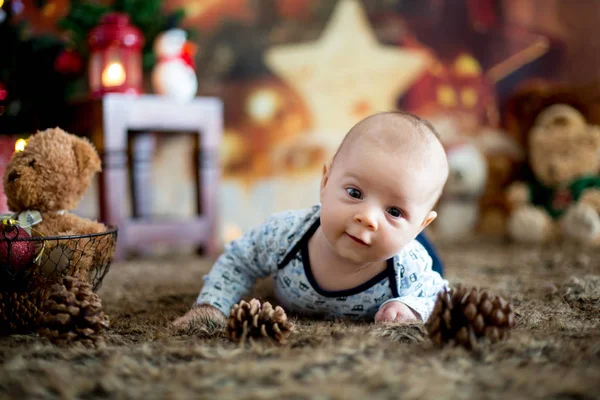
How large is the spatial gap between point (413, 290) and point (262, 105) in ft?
4.36

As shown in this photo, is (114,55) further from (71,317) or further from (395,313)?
(395,313)

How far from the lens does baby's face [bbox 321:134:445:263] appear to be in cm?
83

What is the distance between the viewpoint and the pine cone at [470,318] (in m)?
0.75

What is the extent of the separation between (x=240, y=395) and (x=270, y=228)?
0.52m

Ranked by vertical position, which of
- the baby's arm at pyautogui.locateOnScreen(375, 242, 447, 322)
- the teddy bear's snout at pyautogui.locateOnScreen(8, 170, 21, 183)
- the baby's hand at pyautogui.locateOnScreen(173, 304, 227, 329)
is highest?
the teddy bear's snout at pyautogui.locateOnScreen(8, 170, 21, 183)

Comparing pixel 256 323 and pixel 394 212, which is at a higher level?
pixel 394 212

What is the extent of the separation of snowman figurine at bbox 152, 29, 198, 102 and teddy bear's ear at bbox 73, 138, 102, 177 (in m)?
0.76

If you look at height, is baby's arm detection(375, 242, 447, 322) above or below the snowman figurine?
below

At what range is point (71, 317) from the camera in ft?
2.54

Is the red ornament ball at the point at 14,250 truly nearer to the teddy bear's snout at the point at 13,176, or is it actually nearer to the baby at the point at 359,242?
the teddy bear's snout at the point at 13,176

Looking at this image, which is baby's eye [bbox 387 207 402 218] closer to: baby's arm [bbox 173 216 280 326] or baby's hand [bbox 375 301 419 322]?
baby's hand [bbox 375 301 419 322]

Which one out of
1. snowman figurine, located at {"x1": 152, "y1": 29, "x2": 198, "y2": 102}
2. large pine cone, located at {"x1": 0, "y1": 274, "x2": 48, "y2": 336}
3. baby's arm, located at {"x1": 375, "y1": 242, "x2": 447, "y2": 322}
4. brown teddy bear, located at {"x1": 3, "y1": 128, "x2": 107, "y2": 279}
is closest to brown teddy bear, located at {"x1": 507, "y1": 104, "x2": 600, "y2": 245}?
baby's arm, located at {"x1": 375, "y1": 242, "x2": 447, "y2": 322}

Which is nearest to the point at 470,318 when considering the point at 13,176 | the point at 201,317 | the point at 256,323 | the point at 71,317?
the point at 256,323

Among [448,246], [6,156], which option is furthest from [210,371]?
[448,246]
